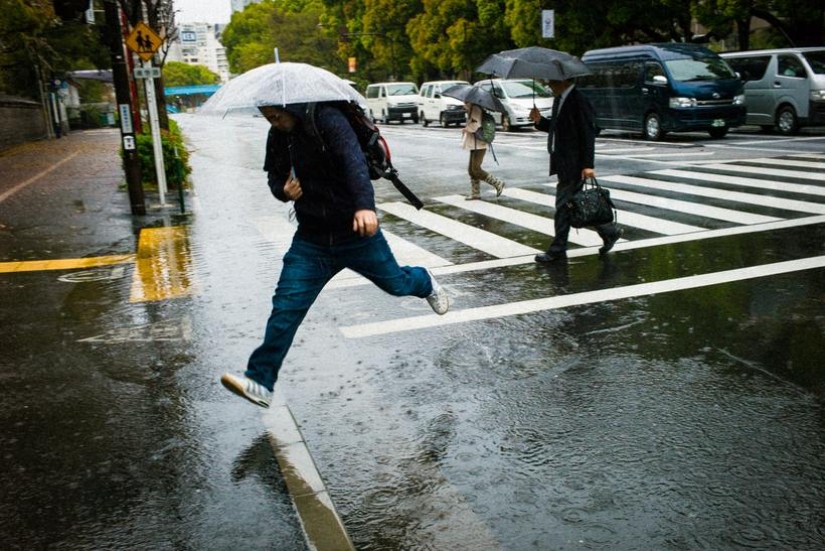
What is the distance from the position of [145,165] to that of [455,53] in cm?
3300

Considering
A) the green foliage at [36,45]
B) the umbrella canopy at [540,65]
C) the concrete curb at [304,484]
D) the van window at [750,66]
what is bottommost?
the concrete curb at [304,484]

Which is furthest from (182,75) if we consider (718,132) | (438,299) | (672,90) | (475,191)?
(438,299)

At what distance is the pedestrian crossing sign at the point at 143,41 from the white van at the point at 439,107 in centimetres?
2072

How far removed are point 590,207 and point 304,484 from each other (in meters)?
4.43

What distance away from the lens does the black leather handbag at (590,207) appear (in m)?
7.23

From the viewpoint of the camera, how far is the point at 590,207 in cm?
723

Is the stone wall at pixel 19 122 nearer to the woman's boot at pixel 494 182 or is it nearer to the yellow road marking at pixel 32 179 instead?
the yellow road marking at pixel 32 179

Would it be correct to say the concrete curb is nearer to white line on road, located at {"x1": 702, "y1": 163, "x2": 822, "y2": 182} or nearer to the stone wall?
white line on road, located at {"x1": 702, "y1": 163, "x2": 822, "y2": 182}

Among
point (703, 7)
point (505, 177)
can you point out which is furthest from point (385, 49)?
point (505, 177)

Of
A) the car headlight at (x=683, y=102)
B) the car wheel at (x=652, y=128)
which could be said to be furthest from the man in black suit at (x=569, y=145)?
the car wheel at (x=652, y=128)

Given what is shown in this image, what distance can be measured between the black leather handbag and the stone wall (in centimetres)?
2889

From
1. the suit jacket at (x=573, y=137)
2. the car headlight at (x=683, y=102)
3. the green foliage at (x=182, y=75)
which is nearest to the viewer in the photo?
the suit jacket at (x=573, y=137)

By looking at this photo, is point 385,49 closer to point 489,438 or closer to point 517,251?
point 517,251

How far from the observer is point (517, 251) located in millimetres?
8391
